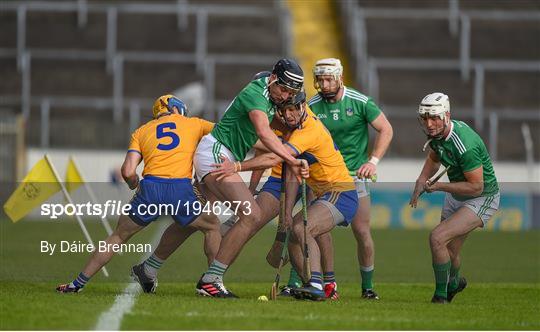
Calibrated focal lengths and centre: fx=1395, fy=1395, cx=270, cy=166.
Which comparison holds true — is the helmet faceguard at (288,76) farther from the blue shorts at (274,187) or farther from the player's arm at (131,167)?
the player's arm at (131,167)

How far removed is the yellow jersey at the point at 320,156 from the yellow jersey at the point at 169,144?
0.94 metres

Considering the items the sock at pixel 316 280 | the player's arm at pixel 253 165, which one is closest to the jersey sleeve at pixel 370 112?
the player's arm at pixel 253 165

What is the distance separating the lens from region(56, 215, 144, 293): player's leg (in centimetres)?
1220

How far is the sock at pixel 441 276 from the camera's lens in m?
12.5

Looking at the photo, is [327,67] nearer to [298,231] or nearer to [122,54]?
[298,231]

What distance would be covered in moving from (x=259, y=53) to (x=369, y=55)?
2558 mm

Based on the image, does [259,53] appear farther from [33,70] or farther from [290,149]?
[290,149]

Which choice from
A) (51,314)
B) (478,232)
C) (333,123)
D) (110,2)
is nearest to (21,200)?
(333,123)

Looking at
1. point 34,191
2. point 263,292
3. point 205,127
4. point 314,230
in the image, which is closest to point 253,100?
point 205,127

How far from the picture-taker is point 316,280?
39.5 ft

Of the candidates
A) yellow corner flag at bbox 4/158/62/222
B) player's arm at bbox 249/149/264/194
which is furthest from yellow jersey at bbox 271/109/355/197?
yellow corner flag at bbox 4/158/62/222

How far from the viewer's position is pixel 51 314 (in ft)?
33.4

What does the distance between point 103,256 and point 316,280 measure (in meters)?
1.87

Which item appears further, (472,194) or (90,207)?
(90,207)
